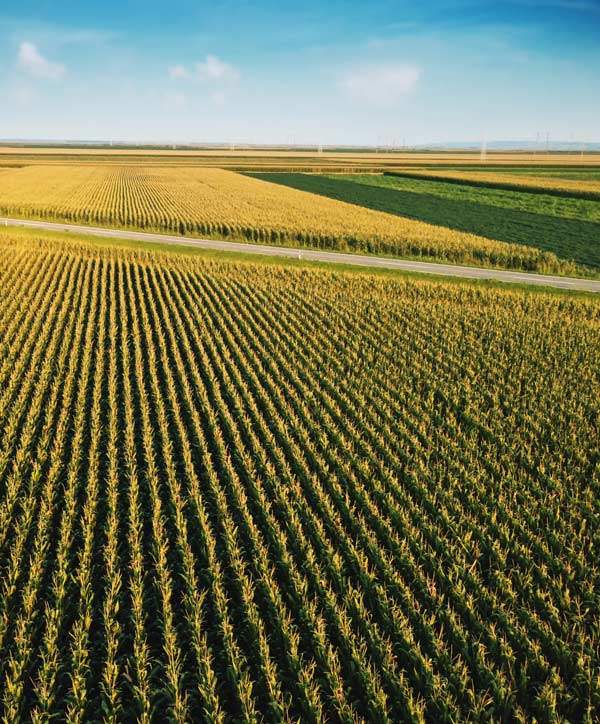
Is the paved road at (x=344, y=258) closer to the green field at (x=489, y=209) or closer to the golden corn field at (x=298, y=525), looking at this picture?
the green field at (x=489, y=209)

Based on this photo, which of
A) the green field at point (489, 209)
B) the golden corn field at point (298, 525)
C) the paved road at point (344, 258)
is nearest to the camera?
the golden corn field at point (298, 525)

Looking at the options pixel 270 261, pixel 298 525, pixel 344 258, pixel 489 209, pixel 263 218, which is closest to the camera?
pixel 298 525

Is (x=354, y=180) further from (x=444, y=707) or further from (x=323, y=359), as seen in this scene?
(x=444, y=707)

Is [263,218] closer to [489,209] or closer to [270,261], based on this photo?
[270,261]

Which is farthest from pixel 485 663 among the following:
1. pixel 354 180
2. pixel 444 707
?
pixel 354 180

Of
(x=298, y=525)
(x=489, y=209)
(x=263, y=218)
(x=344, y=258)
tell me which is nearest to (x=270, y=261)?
(x=344, y=258)

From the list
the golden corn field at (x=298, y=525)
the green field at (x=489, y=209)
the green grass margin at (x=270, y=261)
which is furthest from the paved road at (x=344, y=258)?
the golden corn field at (x=298, y=525)
